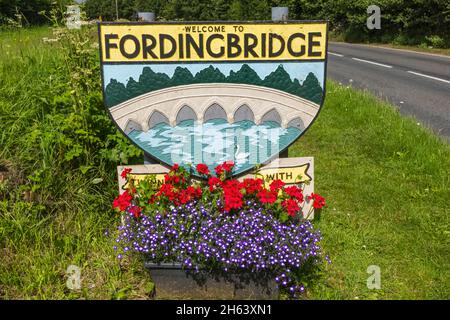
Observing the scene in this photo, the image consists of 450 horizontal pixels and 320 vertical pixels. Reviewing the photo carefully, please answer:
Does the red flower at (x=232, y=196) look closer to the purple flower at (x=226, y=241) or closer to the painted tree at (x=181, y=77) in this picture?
the purple flower at (x=226, y=241)

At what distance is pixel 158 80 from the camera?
9.78 ft

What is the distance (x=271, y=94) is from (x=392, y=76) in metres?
9.42

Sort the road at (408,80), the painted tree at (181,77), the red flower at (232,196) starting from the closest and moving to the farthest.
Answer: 1. the red flower at (232,196)
2. the painted tree at (181,77)
3. the road at (408,80)

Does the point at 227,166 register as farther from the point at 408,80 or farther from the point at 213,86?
the point at 408,80

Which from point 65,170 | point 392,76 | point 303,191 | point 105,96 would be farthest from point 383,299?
point 392,76

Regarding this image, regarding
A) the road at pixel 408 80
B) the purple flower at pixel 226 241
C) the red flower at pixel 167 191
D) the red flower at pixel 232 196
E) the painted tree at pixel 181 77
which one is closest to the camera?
the purple flower at pixel 226 241

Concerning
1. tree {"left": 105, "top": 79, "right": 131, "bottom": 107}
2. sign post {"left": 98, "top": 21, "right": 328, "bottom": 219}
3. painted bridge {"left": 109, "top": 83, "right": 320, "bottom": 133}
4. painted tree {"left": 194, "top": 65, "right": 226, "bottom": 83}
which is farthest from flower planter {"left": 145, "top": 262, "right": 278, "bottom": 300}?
painted tree {"left": 194, "top": 65, "right": 226, "bottom": 83}

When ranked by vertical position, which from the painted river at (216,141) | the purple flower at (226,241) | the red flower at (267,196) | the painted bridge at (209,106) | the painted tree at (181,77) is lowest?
the purple flower at (226,241)

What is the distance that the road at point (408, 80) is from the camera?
7.43m

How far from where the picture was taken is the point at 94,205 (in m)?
3.36

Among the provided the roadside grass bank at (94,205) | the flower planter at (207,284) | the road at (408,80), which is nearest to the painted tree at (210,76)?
the roadside grass bank at (94,205)

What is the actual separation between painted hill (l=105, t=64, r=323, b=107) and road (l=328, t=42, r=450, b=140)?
386 centimetres

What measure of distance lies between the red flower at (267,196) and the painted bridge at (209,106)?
1.83 ft

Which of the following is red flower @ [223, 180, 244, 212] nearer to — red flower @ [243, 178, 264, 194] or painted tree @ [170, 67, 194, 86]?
red flower @ [243, 178, 264, 194]
